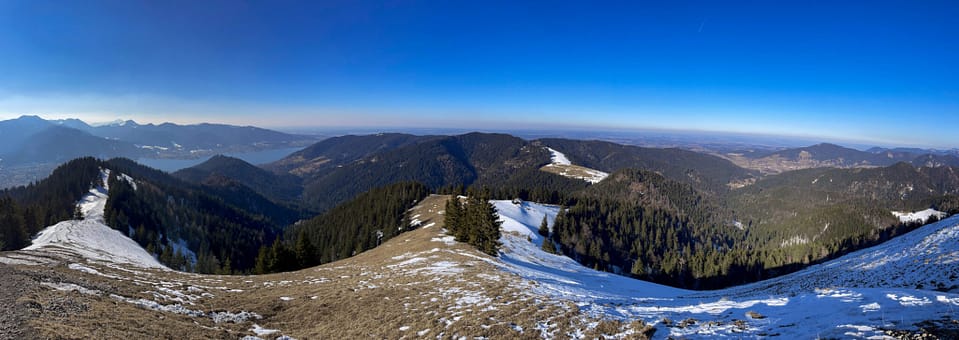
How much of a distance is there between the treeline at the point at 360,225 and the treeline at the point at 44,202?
116 feet

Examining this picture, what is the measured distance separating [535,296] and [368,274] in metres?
15.9

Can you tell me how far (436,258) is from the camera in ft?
117

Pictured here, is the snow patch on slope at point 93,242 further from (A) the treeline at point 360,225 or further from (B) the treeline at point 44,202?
(A) the treeline at point 360,225

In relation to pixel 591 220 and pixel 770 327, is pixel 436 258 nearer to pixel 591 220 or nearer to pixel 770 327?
pixel 770 327

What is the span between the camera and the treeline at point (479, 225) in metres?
45.1

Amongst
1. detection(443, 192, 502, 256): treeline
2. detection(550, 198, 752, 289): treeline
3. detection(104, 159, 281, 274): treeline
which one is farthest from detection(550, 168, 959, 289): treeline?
detection(104, 159, 281, 274): treeline

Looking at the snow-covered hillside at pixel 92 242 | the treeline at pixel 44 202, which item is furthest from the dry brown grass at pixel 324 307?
the treeline at pixel 44 202

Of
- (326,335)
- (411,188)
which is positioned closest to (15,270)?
(326,335)

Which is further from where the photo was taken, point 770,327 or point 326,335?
point 326,335

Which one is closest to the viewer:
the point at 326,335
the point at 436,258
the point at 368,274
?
the point at 326,335

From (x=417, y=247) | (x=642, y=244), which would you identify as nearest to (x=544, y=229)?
(x=417, y=247)

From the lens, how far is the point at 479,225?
1852 inches

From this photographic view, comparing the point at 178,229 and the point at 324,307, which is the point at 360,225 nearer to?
the point at 178,229

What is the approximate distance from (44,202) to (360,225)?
86.8m
